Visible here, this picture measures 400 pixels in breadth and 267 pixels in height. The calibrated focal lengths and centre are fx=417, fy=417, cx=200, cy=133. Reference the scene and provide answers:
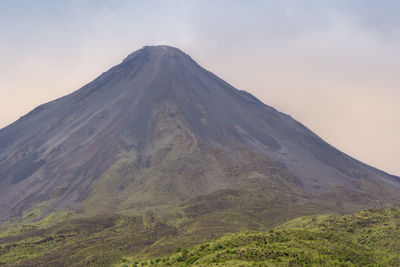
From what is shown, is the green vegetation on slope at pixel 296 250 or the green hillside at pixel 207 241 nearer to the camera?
the green vegetation on slope at pixel 296 250

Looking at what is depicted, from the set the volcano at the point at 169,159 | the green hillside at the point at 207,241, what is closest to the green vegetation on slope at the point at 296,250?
the green hillside at the point at 207,241

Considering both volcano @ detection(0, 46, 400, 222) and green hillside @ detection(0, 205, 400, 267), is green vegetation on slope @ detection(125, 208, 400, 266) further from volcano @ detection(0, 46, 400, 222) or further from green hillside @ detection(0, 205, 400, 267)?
volcano @ detection(0, 46, 400, 222)

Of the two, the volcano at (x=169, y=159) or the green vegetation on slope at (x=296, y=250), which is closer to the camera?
the green vegetation on slope at (x=296, y=250)

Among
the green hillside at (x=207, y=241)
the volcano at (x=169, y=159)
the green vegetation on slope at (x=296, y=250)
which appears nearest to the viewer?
the green vegetation on slope at (x=296, y=250)

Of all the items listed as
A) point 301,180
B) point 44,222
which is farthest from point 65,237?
point 301,180

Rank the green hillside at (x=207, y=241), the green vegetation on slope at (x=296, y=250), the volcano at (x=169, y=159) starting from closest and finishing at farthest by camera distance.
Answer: the green vegetation on slope at (x=296, y=250) → the green hillside at (x=207, y=241) → the volcano at (x=169, y=159)

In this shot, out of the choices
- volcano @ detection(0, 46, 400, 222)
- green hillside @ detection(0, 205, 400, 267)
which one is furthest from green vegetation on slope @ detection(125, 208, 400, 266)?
volcano @ detection(0, 46, 400, 222)

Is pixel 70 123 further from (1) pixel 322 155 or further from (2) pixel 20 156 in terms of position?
(1) pixel 322 155

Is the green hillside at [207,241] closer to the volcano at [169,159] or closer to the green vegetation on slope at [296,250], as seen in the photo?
the green vegetation on slope at [296,250]

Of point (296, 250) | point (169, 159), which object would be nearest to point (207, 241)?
point (296, 250)
